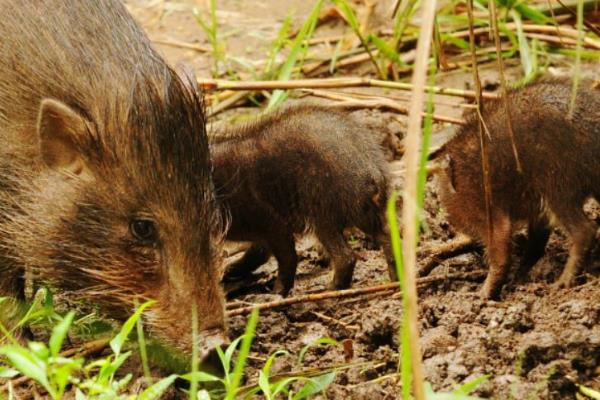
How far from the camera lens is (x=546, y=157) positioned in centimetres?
452

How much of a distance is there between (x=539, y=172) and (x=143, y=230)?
1750 millimetres

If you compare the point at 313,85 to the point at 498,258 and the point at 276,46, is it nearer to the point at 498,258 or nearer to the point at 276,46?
the point at 276,46

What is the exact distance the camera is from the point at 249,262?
5.62 metres

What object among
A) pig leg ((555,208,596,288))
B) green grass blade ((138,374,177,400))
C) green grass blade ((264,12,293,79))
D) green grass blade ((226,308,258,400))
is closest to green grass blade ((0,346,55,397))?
green grass blade ((138,374,177,400))

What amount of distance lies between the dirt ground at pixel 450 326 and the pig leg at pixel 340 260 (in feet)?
0.53

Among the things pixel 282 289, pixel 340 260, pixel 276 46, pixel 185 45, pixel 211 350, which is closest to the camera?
pixel 211 350

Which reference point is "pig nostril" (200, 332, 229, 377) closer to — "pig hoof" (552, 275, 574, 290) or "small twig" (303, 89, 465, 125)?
"pig hoof" (552, 275, 574, 290)

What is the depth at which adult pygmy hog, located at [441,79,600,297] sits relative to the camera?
446 cm

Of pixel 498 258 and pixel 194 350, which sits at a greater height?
pixel 498 258

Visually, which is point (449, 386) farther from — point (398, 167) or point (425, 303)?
point (398, 167)

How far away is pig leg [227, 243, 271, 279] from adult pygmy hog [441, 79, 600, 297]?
1.22 meters

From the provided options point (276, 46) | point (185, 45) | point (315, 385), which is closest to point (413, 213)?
point (315, 385)

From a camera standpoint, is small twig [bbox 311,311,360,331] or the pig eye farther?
small twig [bbox 311,311,360,331]

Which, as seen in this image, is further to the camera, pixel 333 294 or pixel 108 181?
pixel 333 294
